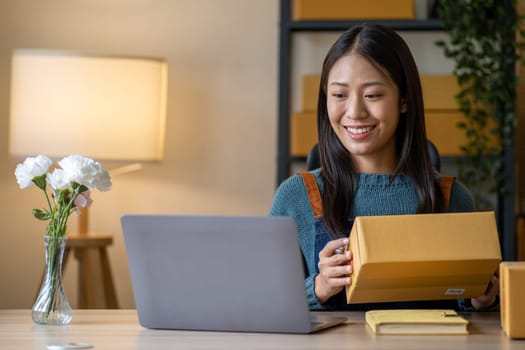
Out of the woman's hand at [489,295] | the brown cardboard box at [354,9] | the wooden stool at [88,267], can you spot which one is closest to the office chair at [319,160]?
the woman's hand at [489,295]

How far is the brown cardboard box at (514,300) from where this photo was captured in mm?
1269

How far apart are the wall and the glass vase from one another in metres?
1.79

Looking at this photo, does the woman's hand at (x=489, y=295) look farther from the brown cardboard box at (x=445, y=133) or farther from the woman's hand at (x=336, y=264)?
the brown cardboard box at (x=445, y=133)

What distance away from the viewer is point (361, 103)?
1688mm

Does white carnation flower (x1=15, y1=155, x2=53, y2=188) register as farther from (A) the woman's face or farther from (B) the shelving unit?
(B) the shelving unit

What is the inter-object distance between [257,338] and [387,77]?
673 millimetres

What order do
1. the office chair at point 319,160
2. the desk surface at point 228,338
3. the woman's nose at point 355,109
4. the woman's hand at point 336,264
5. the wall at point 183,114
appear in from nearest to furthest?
the desk surface at point 228,338, the woman's hand at point 336,264, the woman's nose at point 355,109, the office chair at point 319,160, the wall at point 183,114

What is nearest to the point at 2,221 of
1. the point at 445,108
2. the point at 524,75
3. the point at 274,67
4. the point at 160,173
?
the point at 160,173

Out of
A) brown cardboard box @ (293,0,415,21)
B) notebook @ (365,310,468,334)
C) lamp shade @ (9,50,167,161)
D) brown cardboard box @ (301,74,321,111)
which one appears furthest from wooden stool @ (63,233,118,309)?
notebook @ (365,310,468,334)

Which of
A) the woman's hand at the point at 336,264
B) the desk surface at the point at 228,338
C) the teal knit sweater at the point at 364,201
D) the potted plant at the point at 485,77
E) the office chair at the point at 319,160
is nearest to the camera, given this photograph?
the desk surface at the point at 228,338

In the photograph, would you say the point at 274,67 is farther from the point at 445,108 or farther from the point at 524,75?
the point at 524,75

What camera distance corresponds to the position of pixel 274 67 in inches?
129

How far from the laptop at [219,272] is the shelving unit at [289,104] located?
1.63 metres

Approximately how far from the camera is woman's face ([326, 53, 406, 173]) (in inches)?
66.6
